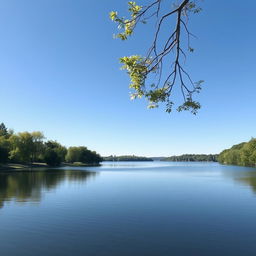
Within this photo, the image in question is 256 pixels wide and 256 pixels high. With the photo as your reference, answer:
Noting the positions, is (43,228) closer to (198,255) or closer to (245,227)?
(198,255)

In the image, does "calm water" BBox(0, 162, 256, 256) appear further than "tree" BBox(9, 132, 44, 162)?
No

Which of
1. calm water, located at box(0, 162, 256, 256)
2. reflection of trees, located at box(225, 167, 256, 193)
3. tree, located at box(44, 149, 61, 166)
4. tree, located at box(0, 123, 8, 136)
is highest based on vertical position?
tree, located at box(0, 123, 8, 136)

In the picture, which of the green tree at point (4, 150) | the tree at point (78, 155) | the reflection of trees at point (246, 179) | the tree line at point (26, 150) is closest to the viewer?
the reflection of trees at point (246, 179)

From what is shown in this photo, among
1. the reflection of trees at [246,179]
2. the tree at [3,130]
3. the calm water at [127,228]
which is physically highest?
the tree at [3,130]

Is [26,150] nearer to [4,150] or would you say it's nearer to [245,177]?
[4,150]

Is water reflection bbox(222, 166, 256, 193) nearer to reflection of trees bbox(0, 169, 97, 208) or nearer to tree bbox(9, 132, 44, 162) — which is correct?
reflection of trees bbox(0, 169, 97, 208)

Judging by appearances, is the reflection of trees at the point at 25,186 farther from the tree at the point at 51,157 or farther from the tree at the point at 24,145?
the tree at the point at 51,157

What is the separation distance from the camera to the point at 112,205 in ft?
97.2

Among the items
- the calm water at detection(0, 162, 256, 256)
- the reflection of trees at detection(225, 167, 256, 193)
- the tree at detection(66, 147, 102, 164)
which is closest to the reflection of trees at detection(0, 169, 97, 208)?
the calm water at detection(0, 162, 256, 256)

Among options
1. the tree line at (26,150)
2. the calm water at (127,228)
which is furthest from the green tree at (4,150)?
the calm water at (127,228)

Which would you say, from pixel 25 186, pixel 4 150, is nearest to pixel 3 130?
pixel 4 150

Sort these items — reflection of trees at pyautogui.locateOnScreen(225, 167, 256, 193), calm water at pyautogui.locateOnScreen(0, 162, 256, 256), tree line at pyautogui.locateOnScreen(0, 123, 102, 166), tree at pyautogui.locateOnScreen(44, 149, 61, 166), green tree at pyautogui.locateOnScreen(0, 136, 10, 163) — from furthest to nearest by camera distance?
tree at pyautogui.locateOnScreen(44, 149, 61, 166) → tree line at pyautogui.locateOnScreen(0, 123, 102, 166) → green tree at pyautogui.locateOnScreen(0, 136, 10, 163) → reflection of trees at pyautogui.locateOnScreen(225, 167, 256, 193) → calm water at pyautogui.locateOnScreen(0, 162, 256, 256)

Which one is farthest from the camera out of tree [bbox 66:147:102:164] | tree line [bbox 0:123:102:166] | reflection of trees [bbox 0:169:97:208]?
tree [bbox 66:147:102:164]

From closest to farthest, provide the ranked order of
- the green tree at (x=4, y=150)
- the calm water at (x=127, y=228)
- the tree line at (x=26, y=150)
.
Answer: the calm water at (x=127, y=228) < the green tree at (x=4, y=150) < the tree line at (x=26, y=150)
